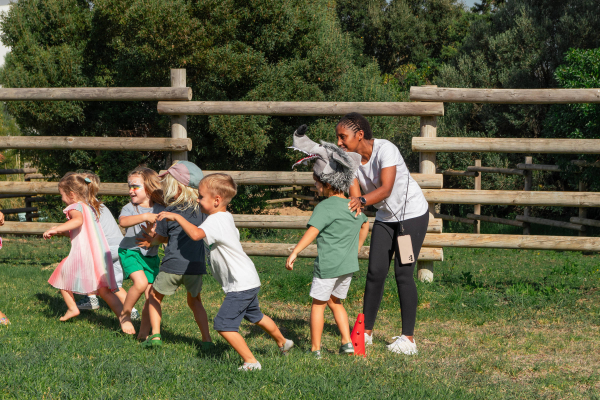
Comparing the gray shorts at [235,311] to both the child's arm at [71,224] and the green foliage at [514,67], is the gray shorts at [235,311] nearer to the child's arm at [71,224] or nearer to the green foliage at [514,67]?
the child's arm at [71,224]

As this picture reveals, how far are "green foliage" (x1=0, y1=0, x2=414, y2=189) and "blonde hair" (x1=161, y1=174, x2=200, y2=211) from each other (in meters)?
9.44

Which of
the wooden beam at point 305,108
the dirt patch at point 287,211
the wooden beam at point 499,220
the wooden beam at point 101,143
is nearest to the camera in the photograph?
the wooden beam at point 305,108

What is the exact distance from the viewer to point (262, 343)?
4648 mm

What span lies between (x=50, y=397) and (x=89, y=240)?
78.9 inches

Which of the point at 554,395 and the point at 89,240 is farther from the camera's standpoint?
the point at 89,240

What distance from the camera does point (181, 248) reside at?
13.8ft

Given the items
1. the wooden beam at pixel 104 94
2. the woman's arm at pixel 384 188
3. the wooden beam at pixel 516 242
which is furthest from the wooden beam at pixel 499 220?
the woman's arm at pixel 384 188

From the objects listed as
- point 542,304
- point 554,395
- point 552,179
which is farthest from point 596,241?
point 552,179

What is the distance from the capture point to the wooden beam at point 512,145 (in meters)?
6.05

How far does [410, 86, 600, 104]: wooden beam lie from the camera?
Result: 6.02 m

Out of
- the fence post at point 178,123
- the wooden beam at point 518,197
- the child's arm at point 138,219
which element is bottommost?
the wooden beam at point 518,197

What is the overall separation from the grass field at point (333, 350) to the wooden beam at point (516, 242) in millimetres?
513

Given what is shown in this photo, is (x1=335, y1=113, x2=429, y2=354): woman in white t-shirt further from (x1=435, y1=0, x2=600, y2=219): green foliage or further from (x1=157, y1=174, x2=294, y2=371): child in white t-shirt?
(x1=435, y1=0, x2=600, y2=219): green foliage

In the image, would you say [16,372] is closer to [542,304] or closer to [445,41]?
[542,304]
